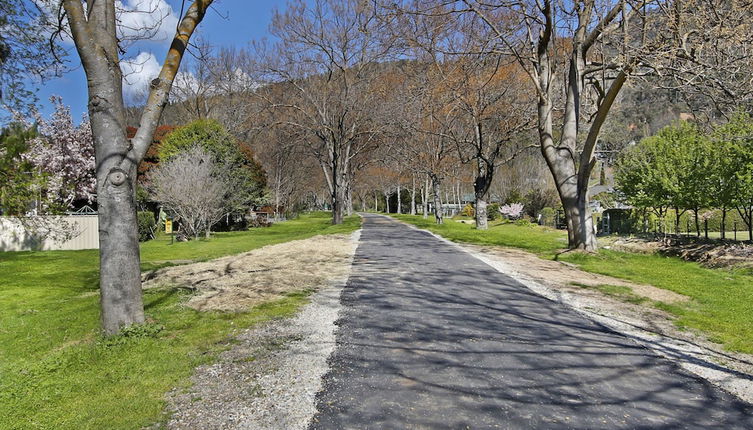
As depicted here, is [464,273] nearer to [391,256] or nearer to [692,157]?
[391,256]

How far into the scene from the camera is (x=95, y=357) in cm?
412

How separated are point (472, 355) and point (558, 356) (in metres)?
0.75

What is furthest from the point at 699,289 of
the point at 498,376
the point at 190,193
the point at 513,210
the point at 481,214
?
the point at 513,210

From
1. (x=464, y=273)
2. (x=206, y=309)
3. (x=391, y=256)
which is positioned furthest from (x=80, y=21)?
(x=391, y=256)

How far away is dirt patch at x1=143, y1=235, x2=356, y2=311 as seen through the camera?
6.78 metres

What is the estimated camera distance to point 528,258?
11422mm

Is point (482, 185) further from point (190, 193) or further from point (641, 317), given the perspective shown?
point (641, 317)

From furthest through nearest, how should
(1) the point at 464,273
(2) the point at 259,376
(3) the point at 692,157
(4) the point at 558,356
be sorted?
1. (3) the point at 692,157
2. (1) the point at 464,273
3. (4) the point at 558,356
4. (2) the point at 259,376

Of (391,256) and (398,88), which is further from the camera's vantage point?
(398,88)

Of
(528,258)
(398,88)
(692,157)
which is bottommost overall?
(528,258)

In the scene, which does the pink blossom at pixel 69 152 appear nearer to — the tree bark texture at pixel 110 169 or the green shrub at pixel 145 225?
the green shrub at pixel 145 225

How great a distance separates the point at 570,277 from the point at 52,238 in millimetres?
19820

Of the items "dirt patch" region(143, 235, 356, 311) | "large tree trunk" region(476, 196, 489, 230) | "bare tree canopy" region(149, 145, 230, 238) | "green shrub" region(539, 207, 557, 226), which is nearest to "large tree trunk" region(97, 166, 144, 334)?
"dirt patch" region(143, 235, 356, 311)

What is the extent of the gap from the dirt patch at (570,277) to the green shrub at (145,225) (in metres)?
17.9
